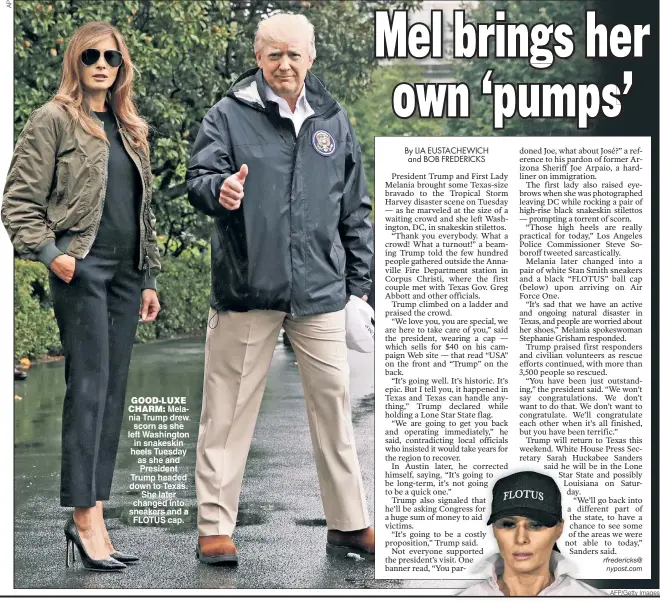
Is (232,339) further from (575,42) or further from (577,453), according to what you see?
(575,42)

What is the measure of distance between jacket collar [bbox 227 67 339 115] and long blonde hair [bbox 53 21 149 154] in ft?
1.44

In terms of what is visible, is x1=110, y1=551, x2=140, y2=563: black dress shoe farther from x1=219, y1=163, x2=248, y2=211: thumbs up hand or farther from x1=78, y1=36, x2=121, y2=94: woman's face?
x1=78, y1=36, x2=121, y2=94: woman's face

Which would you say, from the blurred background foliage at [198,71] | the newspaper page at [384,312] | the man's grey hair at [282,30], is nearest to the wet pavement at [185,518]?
the newspaper page at [384,312]

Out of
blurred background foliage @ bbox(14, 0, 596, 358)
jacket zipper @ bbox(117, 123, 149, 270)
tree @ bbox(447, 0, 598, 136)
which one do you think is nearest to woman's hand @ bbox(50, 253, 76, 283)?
jacket zipper @ bbox(117, 123, 149, 270)

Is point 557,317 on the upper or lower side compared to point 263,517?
upper

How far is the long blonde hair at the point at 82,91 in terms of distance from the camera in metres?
6.86

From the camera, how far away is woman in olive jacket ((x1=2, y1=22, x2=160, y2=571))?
268 inches

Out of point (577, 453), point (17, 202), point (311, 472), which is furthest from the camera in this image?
point (311, 472)

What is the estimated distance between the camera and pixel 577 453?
7316mm

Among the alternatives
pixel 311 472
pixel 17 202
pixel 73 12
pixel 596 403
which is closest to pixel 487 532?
pixel 596 403

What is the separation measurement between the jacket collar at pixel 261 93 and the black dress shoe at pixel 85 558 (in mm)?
1984

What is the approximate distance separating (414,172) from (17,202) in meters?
1.83

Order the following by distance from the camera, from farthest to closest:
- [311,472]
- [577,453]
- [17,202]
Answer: [311,472]
[577,453]
[17,202]

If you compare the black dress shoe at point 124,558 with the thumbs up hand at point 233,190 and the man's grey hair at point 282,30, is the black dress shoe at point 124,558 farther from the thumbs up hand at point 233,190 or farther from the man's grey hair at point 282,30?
the man's grey hair at point 282,30
